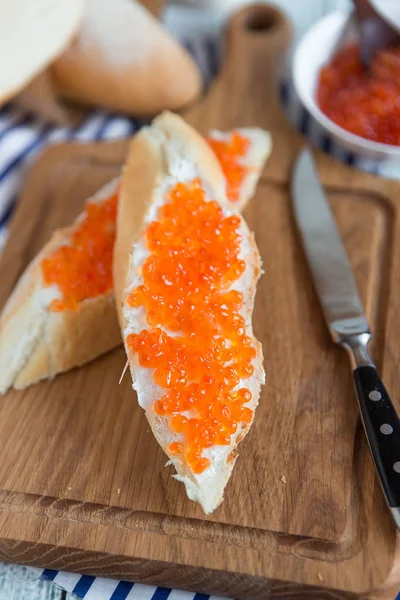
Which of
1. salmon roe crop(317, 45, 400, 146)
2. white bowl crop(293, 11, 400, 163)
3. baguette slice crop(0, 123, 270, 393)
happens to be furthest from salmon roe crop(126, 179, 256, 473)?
salmon roe crop(317, 45, 400, 146)

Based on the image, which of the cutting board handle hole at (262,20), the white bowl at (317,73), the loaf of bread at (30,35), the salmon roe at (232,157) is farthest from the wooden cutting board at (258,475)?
the cutting board handle hole at (262,20)

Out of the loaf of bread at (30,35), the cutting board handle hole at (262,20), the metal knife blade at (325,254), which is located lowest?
the metal knife blade at (325,254)

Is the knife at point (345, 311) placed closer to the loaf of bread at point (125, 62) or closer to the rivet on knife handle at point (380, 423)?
the rivet on knife handle at point (380, 423)

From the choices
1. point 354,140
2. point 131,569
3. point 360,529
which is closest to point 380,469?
point 360,529

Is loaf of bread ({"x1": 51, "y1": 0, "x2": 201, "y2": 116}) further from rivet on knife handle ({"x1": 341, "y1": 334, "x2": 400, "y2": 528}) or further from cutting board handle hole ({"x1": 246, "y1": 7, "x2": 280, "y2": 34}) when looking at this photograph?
rivet on knife handle ({"x1": 341, "y1": 334, "x2": 400, "y2": 528})

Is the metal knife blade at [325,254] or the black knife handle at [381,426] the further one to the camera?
the metal knife blade at [325,254]

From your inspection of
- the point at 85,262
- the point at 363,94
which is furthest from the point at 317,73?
the point at 85,262

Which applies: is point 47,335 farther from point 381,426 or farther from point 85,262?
point 381,426

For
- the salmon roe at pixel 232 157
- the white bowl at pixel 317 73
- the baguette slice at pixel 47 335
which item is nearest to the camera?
the baguette slice at pixel 47 335
